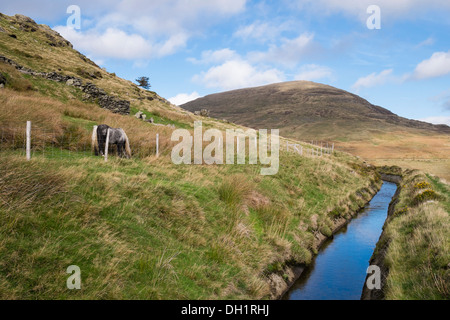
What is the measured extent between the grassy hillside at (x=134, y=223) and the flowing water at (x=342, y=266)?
2.29 ft

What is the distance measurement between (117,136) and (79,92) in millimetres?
19527

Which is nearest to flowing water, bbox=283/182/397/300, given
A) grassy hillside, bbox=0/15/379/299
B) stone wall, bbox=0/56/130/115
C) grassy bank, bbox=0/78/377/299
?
grassy hillside, bbox=0/15/379/299

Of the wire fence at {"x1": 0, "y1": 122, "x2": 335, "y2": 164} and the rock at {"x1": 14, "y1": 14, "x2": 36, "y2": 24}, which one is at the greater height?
the rock at {"x1": 14, "y1": 14, "x2": 36, "y2": 24}

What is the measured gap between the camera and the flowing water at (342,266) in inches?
410

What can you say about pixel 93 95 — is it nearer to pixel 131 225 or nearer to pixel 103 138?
pixel 103 138

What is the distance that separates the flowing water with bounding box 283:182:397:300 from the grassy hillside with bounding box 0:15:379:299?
2.29 feet

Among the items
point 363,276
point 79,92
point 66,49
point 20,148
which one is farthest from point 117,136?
point 66,49

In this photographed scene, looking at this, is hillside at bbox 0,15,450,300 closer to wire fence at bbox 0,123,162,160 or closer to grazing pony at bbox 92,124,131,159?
wire fence at bbox 0,123,162,160

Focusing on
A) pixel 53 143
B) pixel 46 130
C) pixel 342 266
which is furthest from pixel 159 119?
pixel 342 266

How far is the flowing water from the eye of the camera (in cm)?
1042

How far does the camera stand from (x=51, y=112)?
14961 mm

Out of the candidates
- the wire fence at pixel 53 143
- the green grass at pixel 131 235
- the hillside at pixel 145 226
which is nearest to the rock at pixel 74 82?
the hillside at pixel 145 226

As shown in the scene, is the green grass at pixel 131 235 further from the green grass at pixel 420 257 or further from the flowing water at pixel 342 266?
the green grass at pixel 420 257
